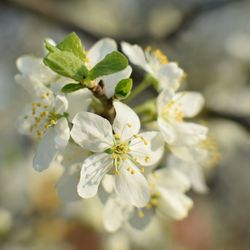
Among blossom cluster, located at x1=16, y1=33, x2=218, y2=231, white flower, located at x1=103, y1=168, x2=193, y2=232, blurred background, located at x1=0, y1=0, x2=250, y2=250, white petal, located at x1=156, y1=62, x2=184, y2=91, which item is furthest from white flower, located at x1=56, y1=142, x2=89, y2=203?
blurred background, located at x1=0, y1=0, x2=250, y2=250

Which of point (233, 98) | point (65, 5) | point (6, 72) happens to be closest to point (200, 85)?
point (233, 98)

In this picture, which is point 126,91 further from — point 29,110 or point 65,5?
point 65,5

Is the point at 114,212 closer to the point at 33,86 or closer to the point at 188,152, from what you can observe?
the point at 188,152

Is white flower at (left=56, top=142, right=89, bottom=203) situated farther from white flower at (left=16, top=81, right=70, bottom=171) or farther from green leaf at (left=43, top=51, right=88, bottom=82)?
green leaf at (left=43, top=51, right=88, bottom=82)

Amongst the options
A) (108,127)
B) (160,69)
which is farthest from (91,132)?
(160,69)

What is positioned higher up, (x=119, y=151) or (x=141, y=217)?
(x=119, y=151)

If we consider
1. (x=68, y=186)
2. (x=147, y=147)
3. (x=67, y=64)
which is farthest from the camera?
(x=68, y=186)
